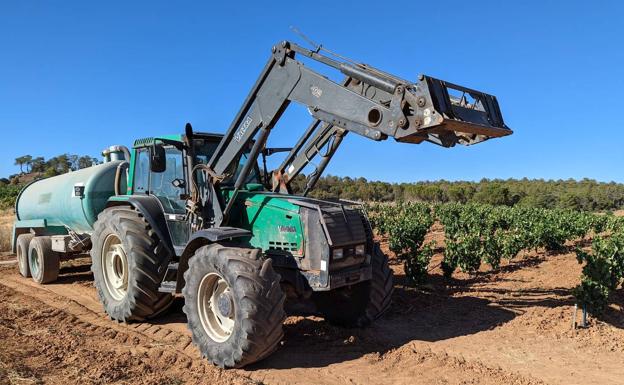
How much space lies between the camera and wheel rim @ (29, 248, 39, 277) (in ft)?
33.8

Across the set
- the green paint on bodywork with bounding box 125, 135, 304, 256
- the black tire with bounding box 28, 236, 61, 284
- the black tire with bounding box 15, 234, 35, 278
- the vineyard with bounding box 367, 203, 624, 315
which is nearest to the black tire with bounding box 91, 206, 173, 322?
the green paint on bodywork with bounding box 125, 135, 304, 256

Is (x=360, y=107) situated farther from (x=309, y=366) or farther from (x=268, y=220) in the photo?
(x=309, y=366)

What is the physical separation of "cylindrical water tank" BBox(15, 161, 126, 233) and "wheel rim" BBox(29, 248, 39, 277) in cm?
71

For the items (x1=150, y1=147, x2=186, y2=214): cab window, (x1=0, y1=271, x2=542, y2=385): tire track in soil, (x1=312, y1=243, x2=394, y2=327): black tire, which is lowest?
(x1=0, y1=271, x2=542, y2=385): tire track in soil

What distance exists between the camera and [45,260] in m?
9.81

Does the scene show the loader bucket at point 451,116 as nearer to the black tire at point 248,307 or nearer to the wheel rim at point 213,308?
the black tire at point 248,307

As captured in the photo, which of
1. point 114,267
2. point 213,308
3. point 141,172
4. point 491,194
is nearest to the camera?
point 213,308

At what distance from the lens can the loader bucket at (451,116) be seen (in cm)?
438

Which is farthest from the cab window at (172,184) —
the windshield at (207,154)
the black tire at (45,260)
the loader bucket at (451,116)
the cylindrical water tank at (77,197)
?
the black tire at (45,260)

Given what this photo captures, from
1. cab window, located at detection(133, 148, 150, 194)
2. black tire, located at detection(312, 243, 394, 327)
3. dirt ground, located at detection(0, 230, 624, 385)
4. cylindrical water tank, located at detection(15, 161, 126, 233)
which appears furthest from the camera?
cylindrical water tank, located at detection(15, 161, 126, 233)

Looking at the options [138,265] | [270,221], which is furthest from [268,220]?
[138,265]

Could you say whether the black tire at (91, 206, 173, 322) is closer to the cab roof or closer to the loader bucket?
the cab roof

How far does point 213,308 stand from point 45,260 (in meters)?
6.21

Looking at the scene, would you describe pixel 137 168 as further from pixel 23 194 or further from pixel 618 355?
pixel 618 355
